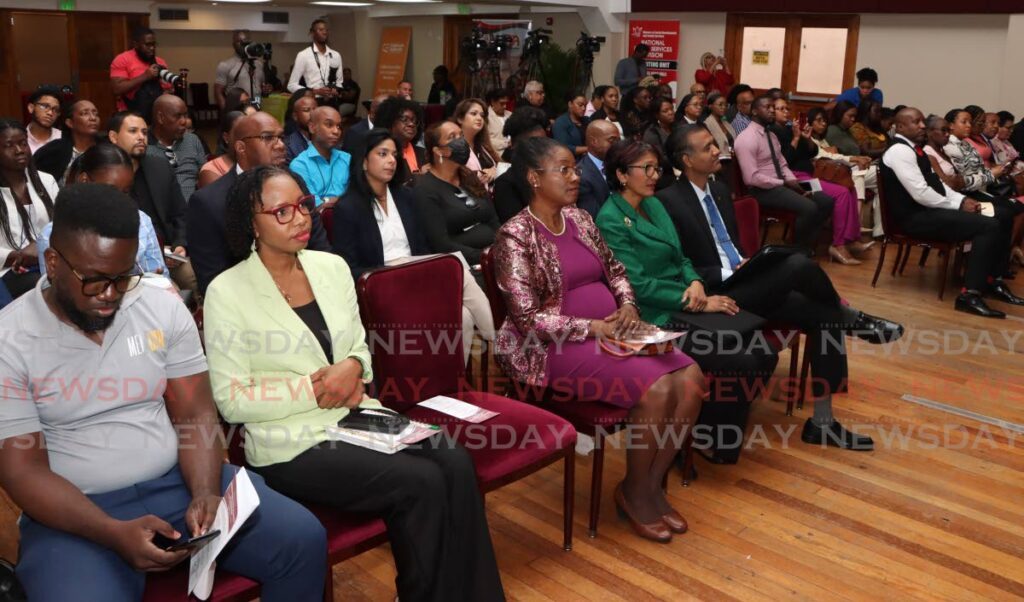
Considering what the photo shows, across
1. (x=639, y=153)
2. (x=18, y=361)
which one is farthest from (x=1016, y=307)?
(x=18, y=361)

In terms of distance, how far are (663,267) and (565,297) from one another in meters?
0.63

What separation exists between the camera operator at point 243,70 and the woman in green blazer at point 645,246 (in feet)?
21.3

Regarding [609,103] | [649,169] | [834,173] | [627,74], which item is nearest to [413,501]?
[649,169]

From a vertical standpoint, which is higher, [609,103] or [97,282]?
[609,103]

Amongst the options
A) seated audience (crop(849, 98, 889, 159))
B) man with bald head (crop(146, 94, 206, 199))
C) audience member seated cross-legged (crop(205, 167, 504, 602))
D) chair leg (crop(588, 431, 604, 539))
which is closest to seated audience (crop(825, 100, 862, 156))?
seated audience (crop(849, 98, 889, 159))

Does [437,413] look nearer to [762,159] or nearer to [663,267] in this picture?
[663,267]

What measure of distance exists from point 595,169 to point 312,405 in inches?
122

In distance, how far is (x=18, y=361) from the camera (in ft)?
6.16

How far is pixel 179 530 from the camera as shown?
204 cm

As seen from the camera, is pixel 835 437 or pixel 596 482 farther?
pixel 835 437

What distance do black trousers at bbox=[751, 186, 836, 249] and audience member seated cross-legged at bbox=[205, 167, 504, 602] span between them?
15.6 feet

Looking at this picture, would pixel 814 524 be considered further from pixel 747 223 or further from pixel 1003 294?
pixel 1003 294

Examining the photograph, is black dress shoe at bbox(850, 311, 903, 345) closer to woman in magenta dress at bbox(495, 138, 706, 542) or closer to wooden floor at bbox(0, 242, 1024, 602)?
wooden floor at bbox(0, 242, 1024, 602)

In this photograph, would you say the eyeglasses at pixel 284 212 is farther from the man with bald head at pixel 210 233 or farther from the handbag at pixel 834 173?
the handbag at pixel 834 173
